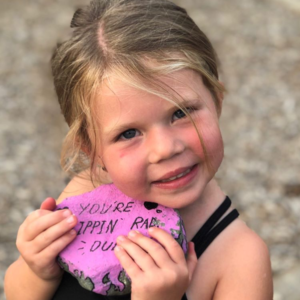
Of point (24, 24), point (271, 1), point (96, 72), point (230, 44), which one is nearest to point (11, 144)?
point (24, 24)

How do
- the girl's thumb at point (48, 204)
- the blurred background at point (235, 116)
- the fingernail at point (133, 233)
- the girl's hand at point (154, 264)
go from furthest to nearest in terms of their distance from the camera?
the blurred background at point (235, 116) < the girl's thumb at point (48, 204) < the fingernail at point (133, 233) < the girl's hand at point (154, 264)

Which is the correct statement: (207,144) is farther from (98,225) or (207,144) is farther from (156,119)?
(98,225)

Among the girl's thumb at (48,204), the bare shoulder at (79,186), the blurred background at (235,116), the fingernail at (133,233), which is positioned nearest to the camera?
the fingernail at (133,233)

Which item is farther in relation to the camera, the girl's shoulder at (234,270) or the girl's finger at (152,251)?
the girl's shoulder at (234,270)

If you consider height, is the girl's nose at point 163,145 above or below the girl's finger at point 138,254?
above

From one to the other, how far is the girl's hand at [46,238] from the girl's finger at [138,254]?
0.20 m

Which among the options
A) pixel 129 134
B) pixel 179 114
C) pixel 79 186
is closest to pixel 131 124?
pixel 129 134

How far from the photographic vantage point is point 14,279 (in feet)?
6.97

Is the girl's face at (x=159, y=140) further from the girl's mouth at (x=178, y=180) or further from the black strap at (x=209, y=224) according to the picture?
the black strap at (x=209, y=224)

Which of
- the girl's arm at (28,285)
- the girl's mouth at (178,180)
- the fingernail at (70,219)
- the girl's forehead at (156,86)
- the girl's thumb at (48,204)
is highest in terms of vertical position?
the girl's forehead at (156,86)

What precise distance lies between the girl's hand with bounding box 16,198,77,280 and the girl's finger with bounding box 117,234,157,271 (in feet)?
0.65

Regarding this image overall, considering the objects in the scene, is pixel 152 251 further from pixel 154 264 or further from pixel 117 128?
pixel 117 128

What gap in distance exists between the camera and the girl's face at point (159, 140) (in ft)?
5.46

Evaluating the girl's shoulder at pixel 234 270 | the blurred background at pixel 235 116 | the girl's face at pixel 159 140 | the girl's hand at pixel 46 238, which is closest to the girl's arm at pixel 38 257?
the girl's hand at pixel 46 238
